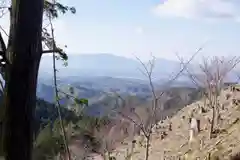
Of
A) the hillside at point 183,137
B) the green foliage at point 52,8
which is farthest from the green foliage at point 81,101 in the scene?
the hillside at point 183,137

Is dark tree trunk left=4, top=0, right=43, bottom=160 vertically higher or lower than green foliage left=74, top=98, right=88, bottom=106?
higher

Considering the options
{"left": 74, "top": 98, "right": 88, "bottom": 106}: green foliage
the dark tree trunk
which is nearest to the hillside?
{"left": 74, "top": 98, "right": 88, "bottom": 106}: green foliage

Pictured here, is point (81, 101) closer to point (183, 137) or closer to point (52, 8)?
point (52, 8)

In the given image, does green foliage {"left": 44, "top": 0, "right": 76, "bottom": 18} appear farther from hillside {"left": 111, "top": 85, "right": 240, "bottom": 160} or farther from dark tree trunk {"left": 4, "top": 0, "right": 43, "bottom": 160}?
hillside {"left": 111, "top": 85, "right": 240, "bottom": 160}

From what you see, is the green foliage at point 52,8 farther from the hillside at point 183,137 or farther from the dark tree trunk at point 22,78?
the hillside at point 183,137

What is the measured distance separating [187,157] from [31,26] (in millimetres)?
8066

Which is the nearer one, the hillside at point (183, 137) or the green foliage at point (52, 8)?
the green foliage at point (52, 8)

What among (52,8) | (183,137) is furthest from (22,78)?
(183,137)

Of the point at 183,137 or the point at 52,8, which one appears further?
the point at 183,137

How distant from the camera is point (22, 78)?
1491 millimetres

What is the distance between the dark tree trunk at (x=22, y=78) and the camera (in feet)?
4.83

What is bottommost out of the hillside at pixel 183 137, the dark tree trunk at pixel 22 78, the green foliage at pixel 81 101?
the hillside at pixel 183 137

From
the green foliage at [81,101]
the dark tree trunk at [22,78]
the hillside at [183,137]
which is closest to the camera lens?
the dark tree trunk at [22,78]

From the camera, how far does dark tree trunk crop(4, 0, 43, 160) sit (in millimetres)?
1471
